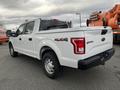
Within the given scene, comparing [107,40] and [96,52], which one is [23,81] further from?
[107,40]

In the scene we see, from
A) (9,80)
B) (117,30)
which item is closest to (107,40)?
(9,80)

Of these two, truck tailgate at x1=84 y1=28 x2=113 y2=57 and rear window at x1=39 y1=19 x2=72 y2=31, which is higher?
rear window at x1=39 y1=19 x2=72 y2=31

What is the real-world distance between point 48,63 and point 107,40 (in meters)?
1.96

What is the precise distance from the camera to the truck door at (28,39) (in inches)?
240

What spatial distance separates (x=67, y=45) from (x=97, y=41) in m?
0.85

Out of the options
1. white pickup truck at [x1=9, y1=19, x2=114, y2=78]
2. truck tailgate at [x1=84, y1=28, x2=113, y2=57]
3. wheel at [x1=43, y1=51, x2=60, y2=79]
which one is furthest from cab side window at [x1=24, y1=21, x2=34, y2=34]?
truck tailgate at [x1=84, y1=28, x2=113, y2=57]

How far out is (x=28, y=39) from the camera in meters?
6.26

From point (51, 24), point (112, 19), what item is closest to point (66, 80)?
point (51, 24)

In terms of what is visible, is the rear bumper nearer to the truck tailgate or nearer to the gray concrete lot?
the truck tailgate

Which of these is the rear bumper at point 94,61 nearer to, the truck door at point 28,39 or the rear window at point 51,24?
the rear window at point 51,24

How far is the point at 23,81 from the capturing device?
5.01m

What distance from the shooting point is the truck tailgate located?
408 centimetres

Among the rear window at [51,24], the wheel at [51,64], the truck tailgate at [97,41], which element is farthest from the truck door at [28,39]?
the truck tailgate at [97,41]

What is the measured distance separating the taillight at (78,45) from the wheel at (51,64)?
977mm
